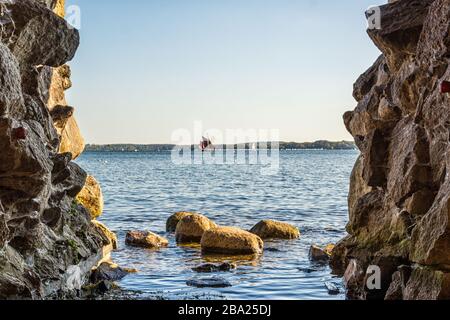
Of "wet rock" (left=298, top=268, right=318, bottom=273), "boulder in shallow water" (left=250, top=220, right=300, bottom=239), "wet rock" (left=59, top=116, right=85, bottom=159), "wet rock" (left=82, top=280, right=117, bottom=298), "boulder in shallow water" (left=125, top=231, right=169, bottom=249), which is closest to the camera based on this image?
"wet rock" (left=82, top=280, right=117, bottom=298)

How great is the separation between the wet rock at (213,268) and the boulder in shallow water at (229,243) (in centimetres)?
300

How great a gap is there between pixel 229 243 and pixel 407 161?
39.2ft

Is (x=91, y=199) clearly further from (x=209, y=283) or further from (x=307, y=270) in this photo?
(x=307, y=270)

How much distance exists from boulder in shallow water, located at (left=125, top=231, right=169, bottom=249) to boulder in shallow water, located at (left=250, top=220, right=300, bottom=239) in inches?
175

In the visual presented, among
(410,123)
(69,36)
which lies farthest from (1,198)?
(410,123)

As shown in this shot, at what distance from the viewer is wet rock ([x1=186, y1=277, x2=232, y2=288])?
1931cm

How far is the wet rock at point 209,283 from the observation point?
19312 millimetres

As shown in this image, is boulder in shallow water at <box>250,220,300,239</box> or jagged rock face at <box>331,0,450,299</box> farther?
boulder in shallow water at <box>250,220,300,239</box>

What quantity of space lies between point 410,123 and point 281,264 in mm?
9742

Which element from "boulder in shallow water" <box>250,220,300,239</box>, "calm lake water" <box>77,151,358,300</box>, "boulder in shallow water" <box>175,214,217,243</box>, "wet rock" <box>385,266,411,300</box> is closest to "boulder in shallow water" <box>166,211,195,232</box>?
"calm lake water" <box>77,151,358,300</box>

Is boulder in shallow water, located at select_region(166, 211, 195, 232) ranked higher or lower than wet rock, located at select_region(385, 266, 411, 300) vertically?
lower

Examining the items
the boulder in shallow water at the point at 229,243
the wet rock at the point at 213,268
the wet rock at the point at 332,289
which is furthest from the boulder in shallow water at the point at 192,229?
the wet rock at the point at 332,289

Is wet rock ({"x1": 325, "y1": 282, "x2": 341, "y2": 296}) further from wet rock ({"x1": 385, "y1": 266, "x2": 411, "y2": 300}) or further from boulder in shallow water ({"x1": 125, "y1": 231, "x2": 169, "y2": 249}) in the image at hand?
boulder in shallow water ({"x1": 125, "y1": 231, "x2": 169, "y2": 249})

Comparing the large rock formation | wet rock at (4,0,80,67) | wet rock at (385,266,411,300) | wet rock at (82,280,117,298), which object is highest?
wet rock at (4,0,80,67)
